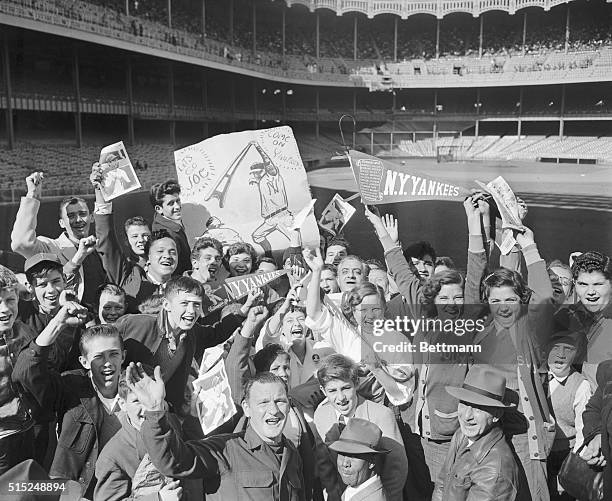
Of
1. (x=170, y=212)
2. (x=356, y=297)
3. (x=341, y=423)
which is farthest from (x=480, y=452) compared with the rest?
(x=170, y=212)

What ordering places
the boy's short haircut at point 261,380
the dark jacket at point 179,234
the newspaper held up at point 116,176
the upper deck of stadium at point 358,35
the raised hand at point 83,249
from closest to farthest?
the boy's short haircut at point 261,380 → the raised hand at point 83,249 → the newspaper held up at point 116,176 → the upper deck of stadium at point 358,35 → the dark jacket at point 179,234

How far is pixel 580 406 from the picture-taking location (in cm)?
303

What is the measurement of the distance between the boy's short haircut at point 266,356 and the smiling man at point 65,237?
1.10 metres

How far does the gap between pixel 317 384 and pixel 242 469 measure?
60 cm

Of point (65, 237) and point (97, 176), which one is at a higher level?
point (97, 176)

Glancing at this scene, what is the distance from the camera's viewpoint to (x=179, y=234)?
419cm

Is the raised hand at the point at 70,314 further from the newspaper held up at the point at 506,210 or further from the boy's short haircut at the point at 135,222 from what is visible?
the newspaper held up at the point at 506,210

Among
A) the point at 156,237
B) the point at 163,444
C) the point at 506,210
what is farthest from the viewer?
the point at 156,237

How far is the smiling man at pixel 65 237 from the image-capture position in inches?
138

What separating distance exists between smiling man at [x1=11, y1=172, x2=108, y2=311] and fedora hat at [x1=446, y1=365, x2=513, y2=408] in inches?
85.1

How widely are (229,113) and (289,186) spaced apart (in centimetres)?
78

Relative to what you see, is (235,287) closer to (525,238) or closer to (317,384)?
(317,384)

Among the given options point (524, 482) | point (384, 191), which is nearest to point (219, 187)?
point (384, 191)

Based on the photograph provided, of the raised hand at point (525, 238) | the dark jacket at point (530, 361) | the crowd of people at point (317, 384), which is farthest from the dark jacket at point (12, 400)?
the raised hand at point (525, 238)
